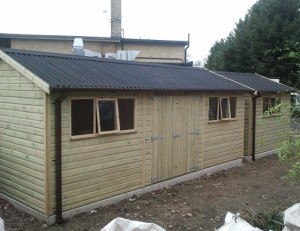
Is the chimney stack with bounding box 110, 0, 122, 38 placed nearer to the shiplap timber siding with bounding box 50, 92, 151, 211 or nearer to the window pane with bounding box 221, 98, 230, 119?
the window pane with bounding box 221, 98, 230, 119

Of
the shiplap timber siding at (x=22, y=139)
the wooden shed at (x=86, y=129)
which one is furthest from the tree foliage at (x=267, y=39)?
the shiplap timber siding at (x=22, y=139)

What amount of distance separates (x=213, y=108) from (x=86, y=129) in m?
5.35

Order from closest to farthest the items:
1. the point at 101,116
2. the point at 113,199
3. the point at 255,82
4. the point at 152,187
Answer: the point at 101,116
the point at 113,199
the point at 152,187
the point at 255,82

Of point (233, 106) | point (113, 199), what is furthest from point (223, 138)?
point (113, 199)

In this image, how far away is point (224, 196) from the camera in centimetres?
944

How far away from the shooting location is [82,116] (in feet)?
25.2

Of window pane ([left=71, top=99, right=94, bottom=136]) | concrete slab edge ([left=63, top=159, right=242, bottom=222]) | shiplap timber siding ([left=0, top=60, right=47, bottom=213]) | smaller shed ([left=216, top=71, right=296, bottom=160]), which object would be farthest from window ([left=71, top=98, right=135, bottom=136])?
smaller shed ([left=216, top=71, right=296, bottom=160])

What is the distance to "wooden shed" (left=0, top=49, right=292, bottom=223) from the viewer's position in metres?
7.18

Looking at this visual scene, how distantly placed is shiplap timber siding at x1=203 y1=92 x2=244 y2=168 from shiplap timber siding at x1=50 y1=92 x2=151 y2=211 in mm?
2778

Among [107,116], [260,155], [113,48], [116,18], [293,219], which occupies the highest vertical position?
[116,18]

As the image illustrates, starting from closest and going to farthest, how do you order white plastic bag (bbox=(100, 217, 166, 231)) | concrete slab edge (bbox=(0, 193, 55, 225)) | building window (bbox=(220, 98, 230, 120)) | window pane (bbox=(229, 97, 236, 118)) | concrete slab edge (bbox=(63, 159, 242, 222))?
white plastic bag (bbox=(100, 217, 166, 231)), concrete slab edge (bbox=(0, 193, 55, 225)), concrete slab edge (bbox=(63, 159, 242, 222)), building window (bbox=(220, 98, 230, 120)), window pane (bbox=(229, 97, 236, 118))

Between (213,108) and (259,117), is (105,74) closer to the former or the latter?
(213,108)

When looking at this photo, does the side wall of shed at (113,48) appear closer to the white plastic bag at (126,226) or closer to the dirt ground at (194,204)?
the dirt ground at (194,204)

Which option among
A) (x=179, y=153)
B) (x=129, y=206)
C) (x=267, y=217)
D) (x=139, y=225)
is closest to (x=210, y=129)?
(x=179, y=153)
